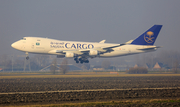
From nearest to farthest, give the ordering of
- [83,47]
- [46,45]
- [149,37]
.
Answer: [46,45] → [83,47] → [149,37]

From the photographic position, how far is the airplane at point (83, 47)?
41438 mm

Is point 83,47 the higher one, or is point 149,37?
point 149,37

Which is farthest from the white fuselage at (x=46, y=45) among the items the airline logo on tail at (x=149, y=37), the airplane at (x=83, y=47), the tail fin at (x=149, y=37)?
the airline logo on tail at (x=149, y=37)

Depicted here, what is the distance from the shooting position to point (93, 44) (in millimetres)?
45875

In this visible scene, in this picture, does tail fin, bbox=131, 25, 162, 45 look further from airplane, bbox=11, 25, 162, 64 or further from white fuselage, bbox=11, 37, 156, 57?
white fuselage, bbox=11, 37, 156, 57

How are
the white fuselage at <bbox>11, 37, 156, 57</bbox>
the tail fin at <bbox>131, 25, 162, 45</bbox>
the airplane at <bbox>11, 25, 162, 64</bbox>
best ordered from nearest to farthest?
1. the white fuselage at <bbox>11, 37, 156, 57</bbox>
2. the airplane at <bbox>11, 25, 162, 64</bbox>
3. the tail fin at <bbox>131, 25, 162, 45</bbox>

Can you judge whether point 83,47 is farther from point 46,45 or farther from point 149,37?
point 149,37

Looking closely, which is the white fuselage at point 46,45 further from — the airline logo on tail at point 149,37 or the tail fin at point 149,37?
the airline logo on tail at point 149,37

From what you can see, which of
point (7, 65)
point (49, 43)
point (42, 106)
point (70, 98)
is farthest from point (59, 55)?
point (7, 65)

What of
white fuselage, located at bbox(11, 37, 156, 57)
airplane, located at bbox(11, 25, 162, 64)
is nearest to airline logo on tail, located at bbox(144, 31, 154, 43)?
airplane, located at bbox(11, 25, 162, 64)

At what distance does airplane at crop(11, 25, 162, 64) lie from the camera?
4144 cm

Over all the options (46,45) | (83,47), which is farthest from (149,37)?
(46,45)

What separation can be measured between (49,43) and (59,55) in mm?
Result: 3934

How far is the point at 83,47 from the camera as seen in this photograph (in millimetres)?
44750
